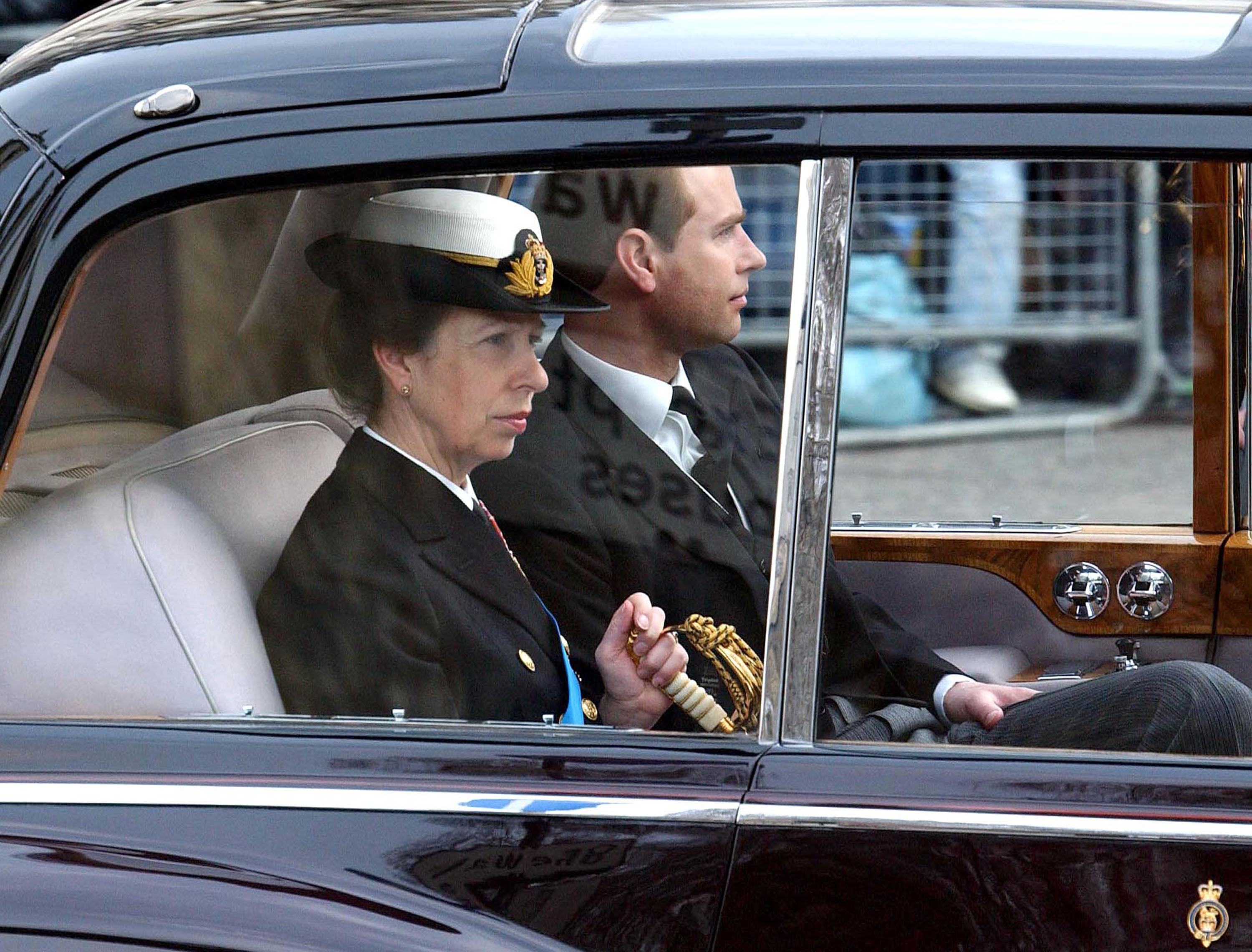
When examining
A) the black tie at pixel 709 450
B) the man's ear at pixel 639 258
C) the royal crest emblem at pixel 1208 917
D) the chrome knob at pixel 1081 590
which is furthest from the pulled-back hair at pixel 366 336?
the chrome knob at pixel 1081 590

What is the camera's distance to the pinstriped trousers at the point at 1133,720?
1731mm

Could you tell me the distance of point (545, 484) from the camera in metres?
1.86

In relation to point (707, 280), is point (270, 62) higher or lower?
higher

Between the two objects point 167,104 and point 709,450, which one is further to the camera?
point 709,450

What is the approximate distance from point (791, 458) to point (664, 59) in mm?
425

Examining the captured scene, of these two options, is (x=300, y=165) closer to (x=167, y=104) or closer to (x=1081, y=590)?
(x=167, y=104)

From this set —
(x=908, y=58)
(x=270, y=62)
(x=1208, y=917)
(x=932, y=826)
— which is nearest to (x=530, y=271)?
(x=270, y=62)

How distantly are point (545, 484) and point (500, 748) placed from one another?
40cm

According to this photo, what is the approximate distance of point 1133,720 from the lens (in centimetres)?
180

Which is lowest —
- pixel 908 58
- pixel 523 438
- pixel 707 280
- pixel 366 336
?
pixel 523 438

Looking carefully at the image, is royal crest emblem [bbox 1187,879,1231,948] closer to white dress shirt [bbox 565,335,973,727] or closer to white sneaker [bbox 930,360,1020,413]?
white dress shirt [bbox 565,335,973,727]

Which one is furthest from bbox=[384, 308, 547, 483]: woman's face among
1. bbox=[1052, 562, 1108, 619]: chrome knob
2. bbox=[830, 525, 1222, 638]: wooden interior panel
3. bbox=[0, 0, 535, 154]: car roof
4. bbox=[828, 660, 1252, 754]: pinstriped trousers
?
bbox=[1052, 562, 1108, 619]: chrome knob

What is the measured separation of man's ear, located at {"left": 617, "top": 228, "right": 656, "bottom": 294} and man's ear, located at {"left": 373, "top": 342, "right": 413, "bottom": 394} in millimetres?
277

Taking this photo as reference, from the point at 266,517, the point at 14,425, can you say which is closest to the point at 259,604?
the point at 266,517
